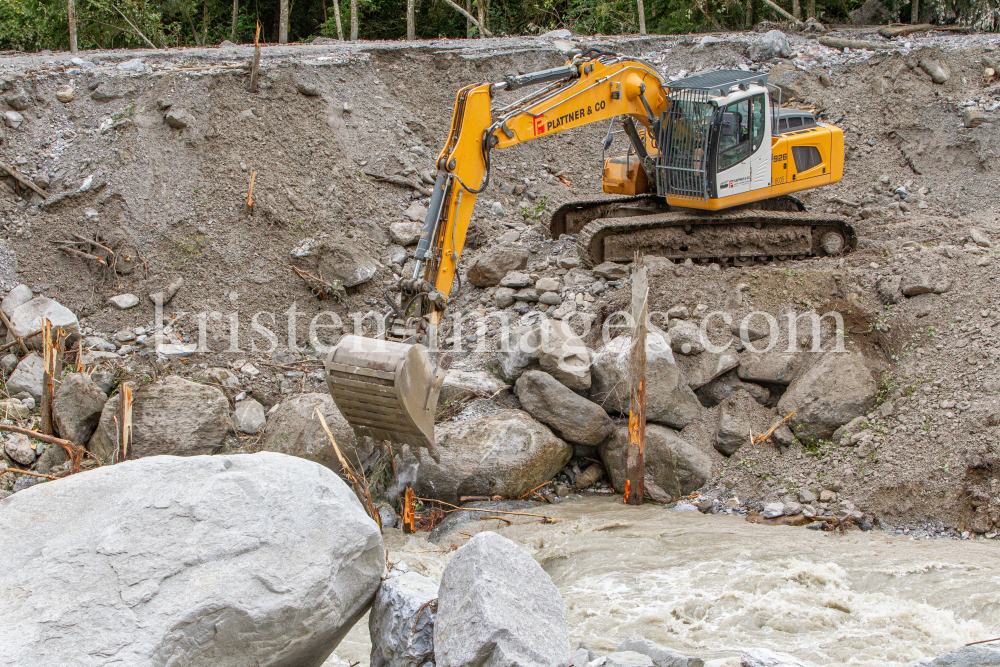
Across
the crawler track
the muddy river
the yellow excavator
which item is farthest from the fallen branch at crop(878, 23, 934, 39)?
the muddy river

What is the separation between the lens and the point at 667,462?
24.8 feet

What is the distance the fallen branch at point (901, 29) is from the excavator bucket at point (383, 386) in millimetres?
11639

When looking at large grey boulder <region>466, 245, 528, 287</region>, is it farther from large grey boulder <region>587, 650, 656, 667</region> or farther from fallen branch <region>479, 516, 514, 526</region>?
large grey boulder <region>587, 650, 656, 667</region>

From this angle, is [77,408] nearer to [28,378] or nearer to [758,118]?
[28,378]

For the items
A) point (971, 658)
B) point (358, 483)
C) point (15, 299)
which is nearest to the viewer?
point (971, 658)

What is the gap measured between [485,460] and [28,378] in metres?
4.37

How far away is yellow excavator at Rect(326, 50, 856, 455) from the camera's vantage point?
287 inches

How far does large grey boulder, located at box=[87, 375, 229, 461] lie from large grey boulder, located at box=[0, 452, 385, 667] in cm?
326

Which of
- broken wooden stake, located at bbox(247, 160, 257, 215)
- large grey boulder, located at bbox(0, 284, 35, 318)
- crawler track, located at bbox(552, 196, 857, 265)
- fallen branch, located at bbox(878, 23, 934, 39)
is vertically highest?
fallen branch, located at bbox(878, 23, 934, 39)

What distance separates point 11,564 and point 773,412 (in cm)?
609

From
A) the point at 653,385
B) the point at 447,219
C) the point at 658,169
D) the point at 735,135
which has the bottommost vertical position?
the point at 653,385

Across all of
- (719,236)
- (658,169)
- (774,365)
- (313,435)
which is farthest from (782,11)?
(313,435)

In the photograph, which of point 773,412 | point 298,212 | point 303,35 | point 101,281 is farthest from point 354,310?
point 303,35

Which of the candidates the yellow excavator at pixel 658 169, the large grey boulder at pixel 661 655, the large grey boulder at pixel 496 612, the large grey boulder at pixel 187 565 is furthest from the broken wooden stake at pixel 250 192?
the large grey boulder at pixel 661 655
